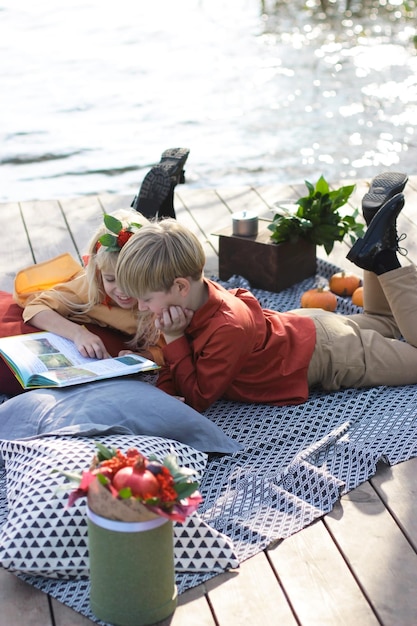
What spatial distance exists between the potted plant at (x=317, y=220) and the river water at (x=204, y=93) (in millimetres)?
2164

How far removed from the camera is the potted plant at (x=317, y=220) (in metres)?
3.62

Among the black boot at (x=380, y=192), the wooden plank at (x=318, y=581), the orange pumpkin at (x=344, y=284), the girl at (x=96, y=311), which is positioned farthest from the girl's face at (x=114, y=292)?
the orange pumpkin at (x=344, y=284)

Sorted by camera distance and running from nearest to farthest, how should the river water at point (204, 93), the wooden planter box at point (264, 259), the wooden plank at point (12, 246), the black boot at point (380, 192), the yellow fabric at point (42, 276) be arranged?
the black boot at point (380, 192) < the yellow fabric at point (42, 276) < the wooden planter box at point (264, 259) < the wooden plank at point (12, 246) < the river water at point (204, 93)

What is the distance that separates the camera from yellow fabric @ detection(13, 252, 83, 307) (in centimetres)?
321

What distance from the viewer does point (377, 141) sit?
686 cm

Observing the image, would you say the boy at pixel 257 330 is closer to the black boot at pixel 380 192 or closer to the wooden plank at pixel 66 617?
the black boot at pixel 380 192

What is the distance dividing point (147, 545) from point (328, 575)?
1.61ft

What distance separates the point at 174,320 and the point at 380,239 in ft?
2.45

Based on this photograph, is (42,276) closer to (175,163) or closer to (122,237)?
(122,237)

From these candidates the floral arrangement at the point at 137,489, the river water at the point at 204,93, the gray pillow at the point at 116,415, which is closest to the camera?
the floral arrangement at the point at 137,489

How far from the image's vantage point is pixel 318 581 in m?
2.09

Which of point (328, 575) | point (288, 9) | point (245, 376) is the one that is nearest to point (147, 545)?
point (328, 575)

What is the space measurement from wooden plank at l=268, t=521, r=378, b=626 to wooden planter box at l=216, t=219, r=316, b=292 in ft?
5.24

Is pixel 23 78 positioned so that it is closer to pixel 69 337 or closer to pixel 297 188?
pixel 297 188
